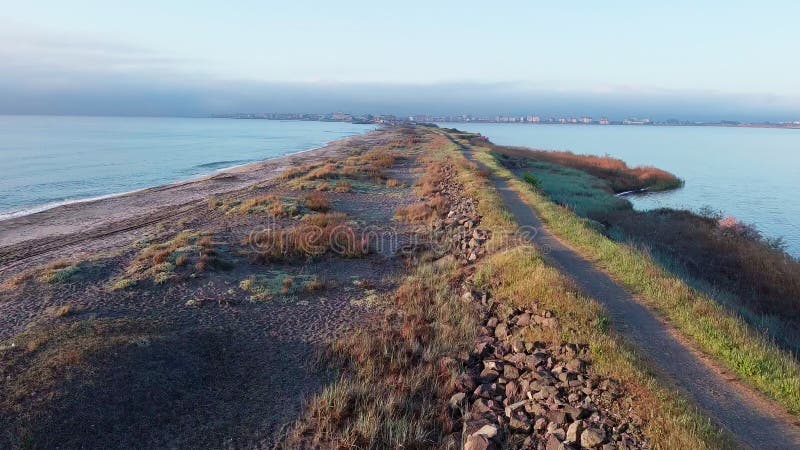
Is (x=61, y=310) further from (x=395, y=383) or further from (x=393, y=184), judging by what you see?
(x=393, y=184)

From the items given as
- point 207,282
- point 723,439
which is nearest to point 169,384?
point 207,282

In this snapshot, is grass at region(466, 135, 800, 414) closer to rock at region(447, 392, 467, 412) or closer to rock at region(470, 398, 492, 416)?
rock at region(470, 398, 492, 416)

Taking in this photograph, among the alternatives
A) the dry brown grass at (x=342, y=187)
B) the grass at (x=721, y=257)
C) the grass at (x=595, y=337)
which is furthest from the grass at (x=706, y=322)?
the dry brown grass at (x=342, y=187)

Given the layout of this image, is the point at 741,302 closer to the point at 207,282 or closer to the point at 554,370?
the point at 554,370

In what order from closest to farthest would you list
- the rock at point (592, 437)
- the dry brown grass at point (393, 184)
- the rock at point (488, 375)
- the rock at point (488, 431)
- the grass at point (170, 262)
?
the rock at point (592, 437) < the rock at point (488, 431) < the rock at point (488, 375) < the grass at point (170, 262) < the dry brown grass at point (393, 184)

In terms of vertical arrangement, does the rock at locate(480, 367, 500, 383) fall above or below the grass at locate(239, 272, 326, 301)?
above

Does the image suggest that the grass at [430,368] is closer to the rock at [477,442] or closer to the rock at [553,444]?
the rock at [477,442]

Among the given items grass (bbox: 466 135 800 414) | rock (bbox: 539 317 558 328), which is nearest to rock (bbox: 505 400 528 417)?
rock (bbox: 539 317 558 328)

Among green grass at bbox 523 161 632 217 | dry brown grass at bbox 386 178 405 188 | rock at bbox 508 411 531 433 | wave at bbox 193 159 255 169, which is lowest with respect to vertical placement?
wave at bbox 193 159 255 169
